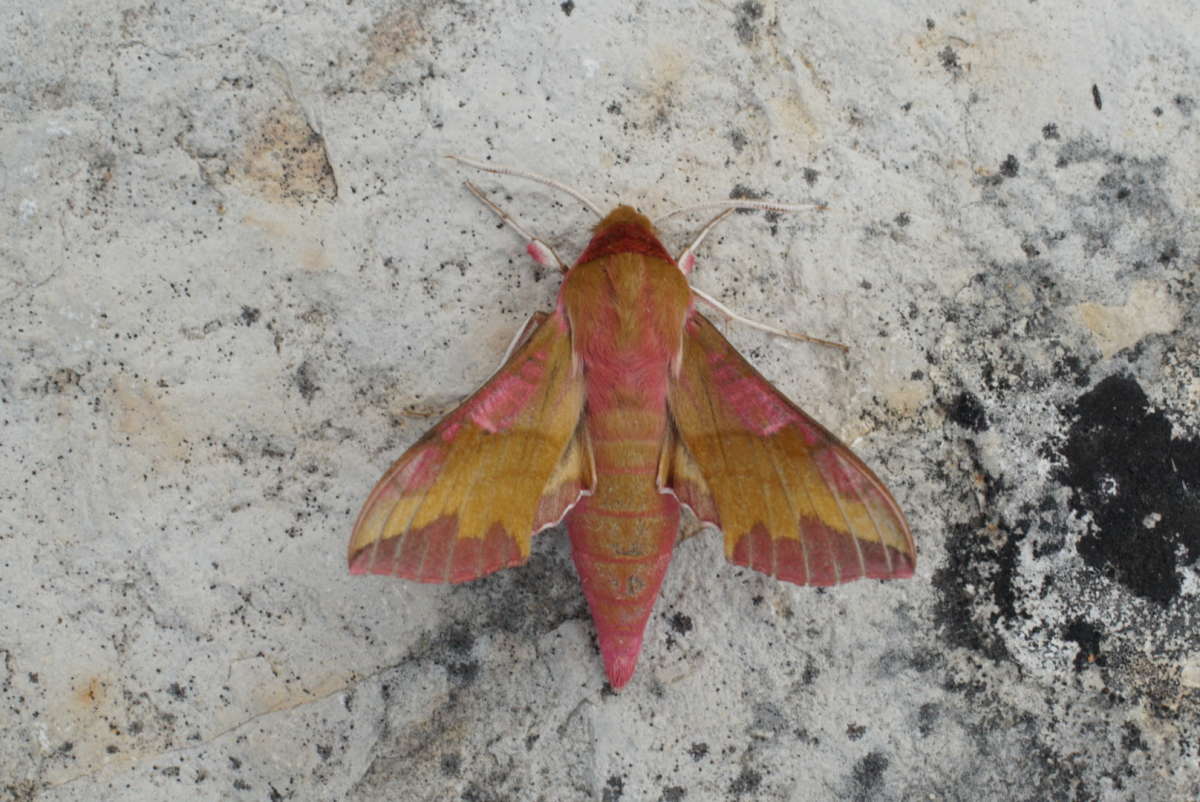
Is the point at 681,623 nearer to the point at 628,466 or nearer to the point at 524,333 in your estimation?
the point at 628,466

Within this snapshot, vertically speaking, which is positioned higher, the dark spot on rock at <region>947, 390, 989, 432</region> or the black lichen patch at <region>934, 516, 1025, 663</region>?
the dark spot on rock at <region>947, 390, 989, 432</region>

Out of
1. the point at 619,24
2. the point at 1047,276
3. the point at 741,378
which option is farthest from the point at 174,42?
the point at 1047,276

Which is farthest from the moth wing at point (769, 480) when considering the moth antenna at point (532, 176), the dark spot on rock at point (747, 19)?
the dark spot on rock at point (747, 19)

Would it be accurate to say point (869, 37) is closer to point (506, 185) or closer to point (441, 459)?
point (506, 185)

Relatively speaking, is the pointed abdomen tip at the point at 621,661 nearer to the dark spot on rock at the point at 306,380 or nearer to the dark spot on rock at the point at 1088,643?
the dark spot on rock at the point at 306,380

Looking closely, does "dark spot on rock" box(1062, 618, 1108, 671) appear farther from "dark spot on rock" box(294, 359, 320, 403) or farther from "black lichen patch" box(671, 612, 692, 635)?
"dark spot on rock" box(294, 359, 320, 403)

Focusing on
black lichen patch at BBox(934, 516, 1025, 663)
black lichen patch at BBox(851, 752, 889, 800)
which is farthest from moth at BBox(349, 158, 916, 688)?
black lichen patch at BBox(851, 752, 889, 800)

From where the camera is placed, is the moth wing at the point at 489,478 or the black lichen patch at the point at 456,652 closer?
the moth wing at the point at 489,478
